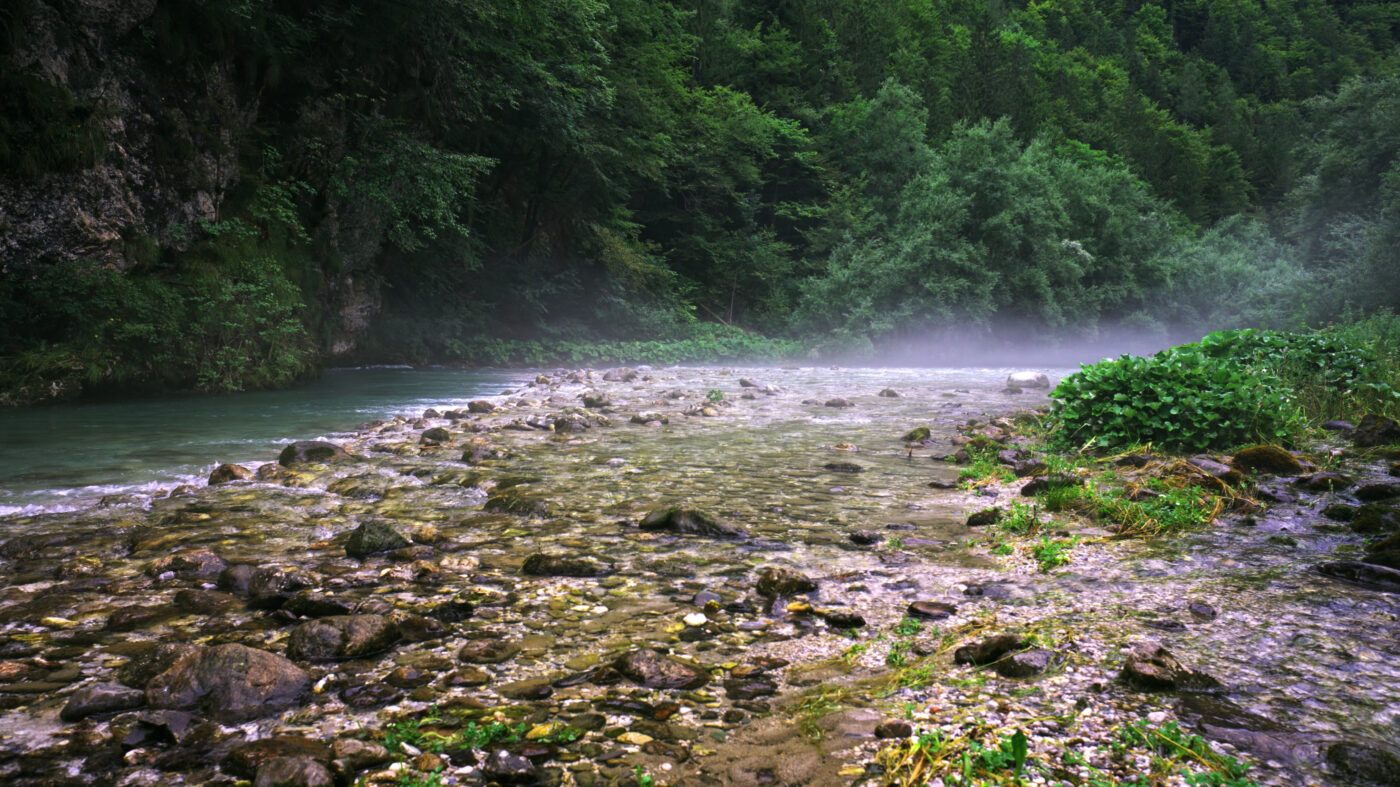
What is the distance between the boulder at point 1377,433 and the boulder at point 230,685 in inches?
301

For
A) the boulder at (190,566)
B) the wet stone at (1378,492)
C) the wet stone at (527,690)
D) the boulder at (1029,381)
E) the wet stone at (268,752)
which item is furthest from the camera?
the boulder at (1029,381)

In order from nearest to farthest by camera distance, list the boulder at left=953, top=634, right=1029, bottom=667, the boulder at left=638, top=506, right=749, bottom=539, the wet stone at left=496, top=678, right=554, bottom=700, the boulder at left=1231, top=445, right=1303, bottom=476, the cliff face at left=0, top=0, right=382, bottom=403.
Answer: the wet stone at left=496, top=678, right=554, bottom=700 → the boulder at left=953, top=634, right=1029, bottom=667 → the boulder at left=638, top=506, right=749, bottom=539 → the boulder at left=1231, top=445, right=1303, bottom=476 → the cliff face at left=0, top=0, right=382, bottom=403

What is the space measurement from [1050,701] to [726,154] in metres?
29.7

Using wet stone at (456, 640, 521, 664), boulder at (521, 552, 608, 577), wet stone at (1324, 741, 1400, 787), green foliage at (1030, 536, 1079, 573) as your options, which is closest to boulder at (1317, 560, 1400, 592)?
green foliage at (1030, 536, 1079, 573)

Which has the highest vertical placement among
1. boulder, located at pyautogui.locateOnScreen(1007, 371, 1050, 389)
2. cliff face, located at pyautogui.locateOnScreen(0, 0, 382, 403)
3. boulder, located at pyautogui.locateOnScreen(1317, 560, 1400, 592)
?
cliff face, located at pyautogui.locateOnScreen(0, 0, 382, 403)

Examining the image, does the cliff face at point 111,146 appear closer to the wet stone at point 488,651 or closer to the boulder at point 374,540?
the boulder at point 374,540

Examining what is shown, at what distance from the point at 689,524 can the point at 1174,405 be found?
4.52 metres

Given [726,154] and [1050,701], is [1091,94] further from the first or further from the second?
[1050,701]

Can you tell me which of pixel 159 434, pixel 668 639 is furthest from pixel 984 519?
pixel 159 434

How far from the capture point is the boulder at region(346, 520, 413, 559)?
3.57 m

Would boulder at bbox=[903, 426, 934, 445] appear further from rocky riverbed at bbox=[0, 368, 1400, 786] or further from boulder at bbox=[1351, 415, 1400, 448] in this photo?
boulder at bbox=[1351, 415, 1400, 448]

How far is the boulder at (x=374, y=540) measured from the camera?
3572 millimetres

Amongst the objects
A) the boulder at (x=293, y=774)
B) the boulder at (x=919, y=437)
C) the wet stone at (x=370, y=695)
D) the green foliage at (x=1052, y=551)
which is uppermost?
the boulder at (x=919, y=437)

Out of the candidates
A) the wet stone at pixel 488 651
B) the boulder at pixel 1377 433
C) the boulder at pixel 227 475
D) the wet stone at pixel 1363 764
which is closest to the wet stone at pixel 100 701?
the wet stone at pixel 488 651
